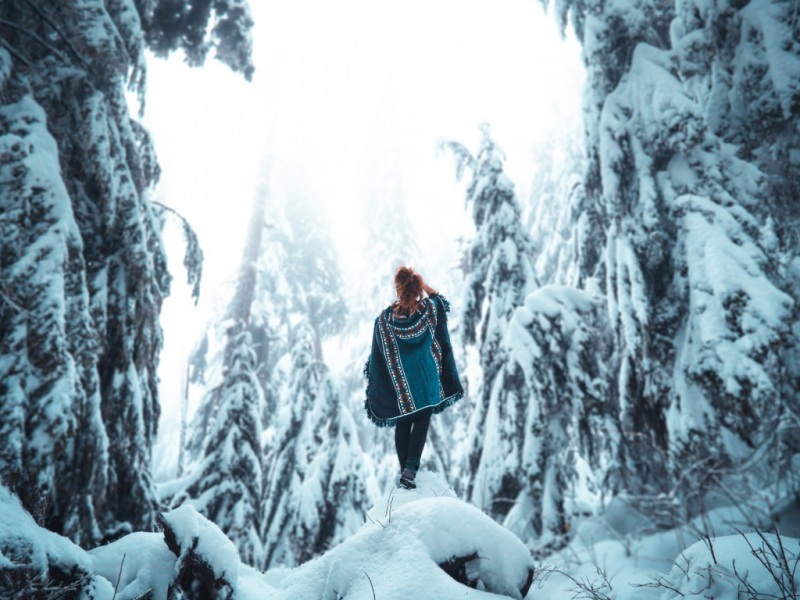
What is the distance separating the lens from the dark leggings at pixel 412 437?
9.73 ft

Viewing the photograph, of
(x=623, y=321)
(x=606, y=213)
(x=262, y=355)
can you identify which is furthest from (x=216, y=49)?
(x=262, y=355)

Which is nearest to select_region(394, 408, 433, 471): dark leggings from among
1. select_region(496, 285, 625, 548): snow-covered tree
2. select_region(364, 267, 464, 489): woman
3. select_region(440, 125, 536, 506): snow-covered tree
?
select_region(364, 267, 464, 489): woman

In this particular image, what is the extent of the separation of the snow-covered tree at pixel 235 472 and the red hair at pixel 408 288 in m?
6.91

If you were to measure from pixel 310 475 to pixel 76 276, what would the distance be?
773cm

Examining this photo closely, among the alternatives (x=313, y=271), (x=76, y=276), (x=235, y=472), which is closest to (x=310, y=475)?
(x=235, y=472)

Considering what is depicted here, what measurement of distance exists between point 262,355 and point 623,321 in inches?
542

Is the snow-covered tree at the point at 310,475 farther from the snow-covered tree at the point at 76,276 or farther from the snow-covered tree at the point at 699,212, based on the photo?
the snow-covered tree at the point at 699,212

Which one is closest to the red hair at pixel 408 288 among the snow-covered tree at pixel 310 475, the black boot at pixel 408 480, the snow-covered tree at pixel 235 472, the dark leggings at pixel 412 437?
the dark leggings at pixel 412 437

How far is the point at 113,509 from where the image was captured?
4.22 metres

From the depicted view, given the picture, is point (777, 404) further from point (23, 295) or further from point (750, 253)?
point (23, 295)

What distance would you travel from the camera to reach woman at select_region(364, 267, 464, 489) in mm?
3008

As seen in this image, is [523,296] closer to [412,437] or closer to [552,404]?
[552,404]

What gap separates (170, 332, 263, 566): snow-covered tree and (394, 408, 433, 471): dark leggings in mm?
6344

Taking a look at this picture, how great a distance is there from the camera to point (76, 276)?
361 centimetres
